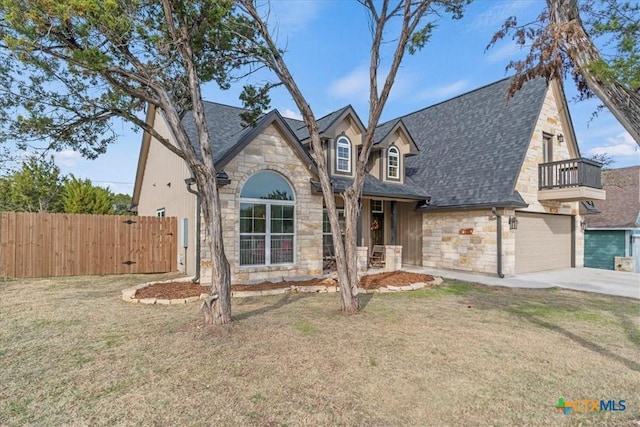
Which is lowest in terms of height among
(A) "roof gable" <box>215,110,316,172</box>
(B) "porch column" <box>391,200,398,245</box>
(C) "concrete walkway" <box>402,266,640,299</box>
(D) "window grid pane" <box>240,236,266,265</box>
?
(C) "concrete walkway" <box>402,266,640,299</box>

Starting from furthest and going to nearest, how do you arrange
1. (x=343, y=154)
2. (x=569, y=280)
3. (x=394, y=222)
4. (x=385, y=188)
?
(x=394, y=222) < (x=385, y=188) < (x=343, y=154) < (x=569, y=280)

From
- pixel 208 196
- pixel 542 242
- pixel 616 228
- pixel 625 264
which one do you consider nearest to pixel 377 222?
pixel 542 242

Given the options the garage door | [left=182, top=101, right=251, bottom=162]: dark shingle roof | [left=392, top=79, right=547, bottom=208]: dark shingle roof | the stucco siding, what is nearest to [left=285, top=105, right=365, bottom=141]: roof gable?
[left=182, top=101, right=251, bottom=162]: dark shingle roof

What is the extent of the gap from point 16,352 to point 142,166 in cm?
1273

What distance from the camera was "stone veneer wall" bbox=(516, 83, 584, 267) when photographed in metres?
12.3

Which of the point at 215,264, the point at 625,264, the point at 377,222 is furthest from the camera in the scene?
the point at 377,222

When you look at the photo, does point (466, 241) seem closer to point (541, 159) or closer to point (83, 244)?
point (541, 159)

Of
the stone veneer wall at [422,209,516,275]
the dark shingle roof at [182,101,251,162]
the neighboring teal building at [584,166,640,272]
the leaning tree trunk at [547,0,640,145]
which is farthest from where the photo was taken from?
the neighboring teal building at [584,166,640,272]

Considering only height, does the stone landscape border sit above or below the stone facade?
below

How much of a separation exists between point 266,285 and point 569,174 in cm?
1153

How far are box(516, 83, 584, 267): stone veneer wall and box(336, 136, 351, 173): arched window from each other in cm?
599

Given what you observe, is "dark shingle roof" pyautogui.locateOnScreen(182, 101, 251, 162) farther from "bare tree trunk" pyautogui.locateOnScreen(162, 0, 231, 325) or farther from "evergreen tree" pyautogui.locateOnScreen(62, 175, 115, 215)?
"evergreen tree" pyautogui.locateOnScreen(62, 175, 115, 215)

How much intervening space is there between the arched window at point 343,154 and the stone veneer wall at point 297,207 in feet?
7.20

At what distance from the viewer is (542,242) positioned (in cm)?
1325
